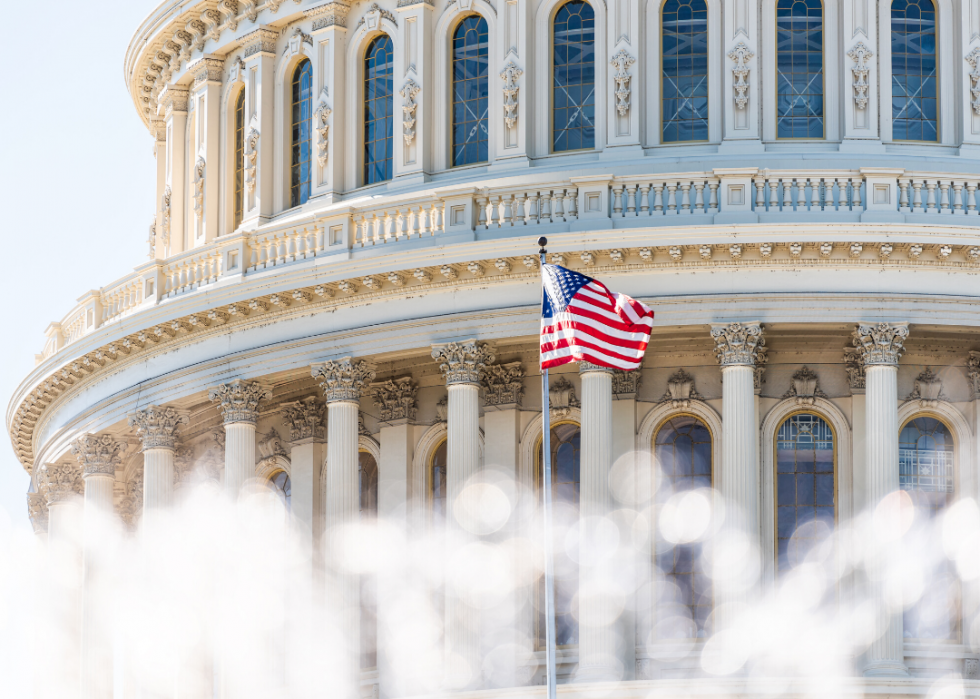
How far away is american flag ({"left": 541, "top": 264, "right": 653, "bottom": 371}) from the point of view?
38.7 meters

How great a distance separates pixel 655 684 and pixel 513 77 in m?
13.6

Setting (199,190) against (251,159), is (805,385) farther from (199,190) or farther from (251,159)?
(199,190)

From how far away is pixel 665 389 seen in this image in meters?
47.3

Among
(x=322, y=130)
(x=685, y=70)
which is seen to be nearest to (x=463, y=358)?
(x=685, y=70)

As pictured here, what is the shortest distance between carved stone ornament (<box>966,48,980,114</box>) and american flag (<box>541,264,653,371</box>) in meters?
12.2

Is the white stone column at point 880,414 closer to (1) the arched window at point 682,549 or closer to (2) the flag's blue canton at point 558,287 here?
(1) the arched window at point 682,549

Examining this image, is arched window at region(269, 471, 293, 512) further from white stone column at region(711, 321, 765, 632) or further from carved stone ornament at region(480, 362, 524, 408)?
white stone column at region(711, 321, 765, 632)

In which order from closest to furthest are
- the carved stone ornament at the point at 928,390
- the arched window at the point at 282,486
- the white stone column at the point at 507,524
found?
the white stone column at the point at 507,524, the carved stone ornament at the point at 928,390, the arched window at the point at 282,486

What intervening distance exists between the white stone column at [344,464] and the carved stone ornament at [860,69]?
36.5 feet

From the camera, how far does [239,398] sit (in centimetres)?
4950

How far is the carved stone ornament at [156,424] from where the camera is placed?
51.4 meters

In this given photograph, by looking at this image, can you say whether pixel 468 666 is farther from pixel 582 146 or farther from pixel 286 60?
pixel 286 60

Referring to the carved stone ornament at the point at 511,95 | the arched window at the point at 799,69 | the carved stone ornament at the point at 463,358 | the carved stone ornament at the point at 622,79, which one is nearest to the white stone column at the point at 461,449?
the carved stone ornament at the point at 463,358

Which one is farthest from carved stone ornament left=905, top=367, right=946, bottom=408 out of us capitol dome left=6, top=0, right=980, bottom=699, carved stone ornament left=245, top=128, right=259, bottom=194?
carved stone ornament left=245, top=128, right=259, bottom=194
